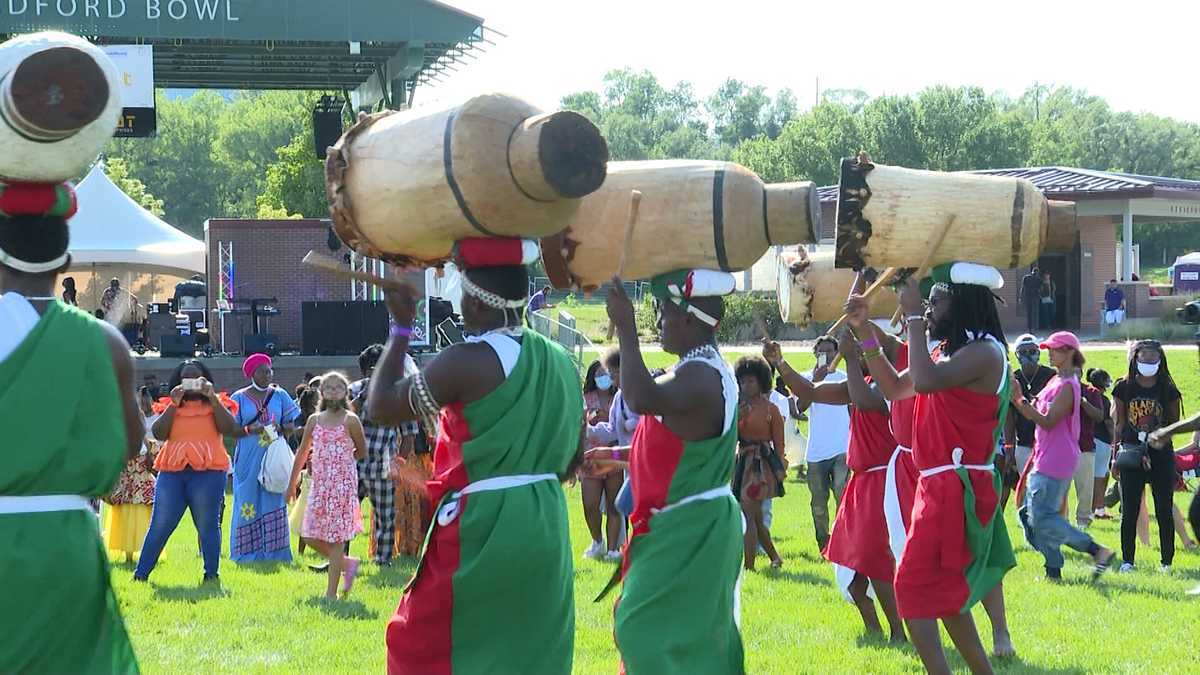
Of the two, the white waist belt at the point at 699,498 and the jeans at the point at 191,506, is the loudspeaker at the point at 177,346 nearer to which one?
the jeans at the point at 191,506

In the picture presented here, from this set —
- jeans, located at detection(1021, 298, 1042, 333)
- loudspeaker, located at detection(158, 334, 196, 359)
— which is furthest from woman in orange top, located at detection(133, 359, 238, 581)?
jeans, located at detection(1021, 298, 1042, 333)

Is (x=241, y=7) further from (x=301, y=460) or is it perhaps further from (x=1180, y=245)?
(x=1180, y=245)

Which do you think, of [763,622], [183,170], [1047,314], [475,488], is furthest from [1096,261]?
[183,170]

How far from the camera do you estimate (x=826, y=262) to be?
754 centimetres

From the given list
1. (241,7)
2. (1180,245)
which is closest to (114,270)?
(241,7)

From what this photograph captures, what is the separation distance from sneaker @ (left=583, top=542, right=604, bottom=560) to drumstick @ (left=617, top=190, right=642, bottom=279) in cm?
728

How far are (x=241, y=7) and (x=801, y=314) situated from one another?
22197 mm

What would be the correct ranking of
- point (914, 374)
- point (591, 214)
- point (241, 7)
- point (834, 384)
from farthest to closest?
point (241, 7) < point (834, 384) < point (914, 374) < point (591, 214)

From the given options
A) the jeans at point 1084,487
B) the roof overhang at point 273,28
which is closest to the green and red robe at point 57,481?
the jeans at point 1084,487

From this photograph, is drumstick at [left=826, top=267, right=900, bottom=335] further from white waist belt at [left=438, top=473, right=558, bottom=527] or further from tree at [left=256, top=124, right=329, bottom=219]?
tree at [left=256, top=124, right=329, bottom=219]

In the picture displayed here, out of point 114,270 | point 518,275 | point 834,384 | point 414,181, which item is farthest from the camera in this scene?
point 114,270

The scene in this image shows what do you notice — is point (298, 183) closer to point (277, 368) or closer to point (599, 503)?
point (277, 368)

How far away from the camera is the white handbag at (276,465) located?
13336mm

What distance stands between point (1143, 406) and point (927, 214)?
7.00 meters
